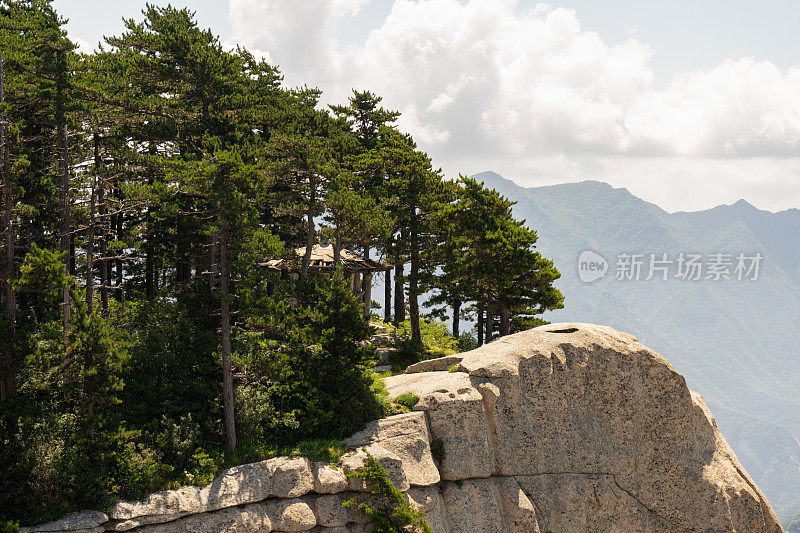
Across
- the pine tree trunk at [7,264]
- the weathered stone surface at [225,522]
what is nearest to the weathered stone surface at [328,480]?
the weathered stone surface at [225,522]

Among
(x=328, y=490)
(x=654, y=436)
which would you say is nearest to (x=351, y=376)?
(x=328, y=490)

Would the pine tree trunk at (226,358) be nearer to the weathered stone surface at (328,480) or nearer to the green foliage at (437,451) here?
the weathered stone surface at (328,480)

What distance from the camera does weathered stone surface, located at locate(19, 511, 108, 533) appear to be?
68.4ft

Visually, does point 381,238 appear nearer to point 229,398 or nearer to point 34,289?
point 229,398

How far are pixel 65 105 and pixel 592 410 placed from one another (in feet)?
110

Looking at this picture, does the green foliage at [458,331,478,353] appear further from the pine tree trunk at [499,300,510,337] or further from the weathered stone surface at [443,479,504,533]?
the weathered stone surface at [443,479,504,533]

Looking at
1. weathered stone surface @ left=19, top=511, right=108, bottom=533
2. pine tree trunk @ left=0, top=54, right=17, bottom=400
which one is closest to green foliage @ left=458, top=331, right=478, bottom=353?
weathered stone surface @ left=19, top=511, right=108, bottom=533

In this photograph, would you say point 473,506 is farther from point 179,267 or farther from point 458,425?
point 179,267

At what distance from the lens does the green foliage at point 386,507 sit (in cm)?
2562

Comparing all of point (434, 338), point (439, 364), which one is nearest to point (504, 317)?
point (434, 338)

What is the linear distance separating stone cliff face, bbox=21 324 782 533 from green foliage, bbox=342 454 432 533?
0.60 metres

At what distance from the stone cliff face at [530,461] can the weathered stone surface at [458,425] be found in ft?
0.21

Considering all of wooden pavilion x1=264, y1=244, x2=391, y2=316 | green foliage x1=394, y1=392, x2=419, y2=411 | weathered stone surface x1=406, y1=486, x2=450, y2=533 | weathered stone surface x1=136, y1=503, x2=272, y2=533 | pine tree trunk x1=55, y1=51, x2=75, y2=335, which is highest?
pine tree trunk x1=55, y1=51, x2=75, y2=335

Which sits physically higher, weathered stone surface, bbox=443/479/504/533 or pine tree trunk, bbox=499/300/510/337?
pine tree trunk, bbox=499/300/510/337
